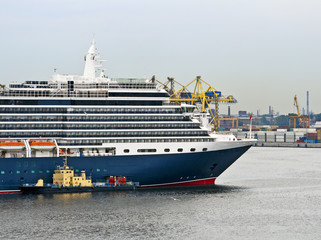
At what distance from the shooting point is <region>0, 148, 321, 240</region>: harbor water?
123ft

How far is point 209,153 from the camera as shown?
54.2 meters

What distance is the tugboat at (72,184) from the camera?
50.9 metres

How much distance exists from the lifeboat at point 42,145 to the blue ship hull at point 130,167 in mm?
940

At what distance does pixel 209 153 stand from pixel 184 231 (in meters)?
16.9

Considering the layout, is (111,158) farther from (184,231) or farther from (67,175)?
(184,231)

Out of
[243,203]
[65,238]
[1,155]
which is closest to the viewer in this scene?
[65,238]

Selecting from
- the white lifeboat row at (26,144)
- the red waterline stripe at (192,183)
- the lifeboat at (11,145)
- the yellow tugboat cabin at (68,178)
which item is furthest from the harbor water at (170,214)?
the white lifeboat row at (26,144)

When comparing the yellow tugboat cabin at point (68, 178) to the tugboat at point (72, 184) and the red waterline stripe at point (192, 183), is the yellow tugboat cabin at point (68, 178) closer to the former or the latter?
the tugboat at point (72, 184)

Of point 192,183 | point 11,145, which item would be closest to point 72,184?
point 11,145

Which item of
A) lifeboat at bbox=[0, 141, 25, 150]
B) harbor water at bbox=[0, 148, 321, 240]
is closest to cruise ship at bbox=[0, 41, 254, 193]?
lifeboat at bbox=[0, 141, 25, 150]

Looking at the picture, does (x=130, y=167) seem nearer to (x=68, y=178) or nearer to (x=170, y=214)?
(x=68, y=178)

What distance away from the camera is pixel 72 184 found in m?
51.3

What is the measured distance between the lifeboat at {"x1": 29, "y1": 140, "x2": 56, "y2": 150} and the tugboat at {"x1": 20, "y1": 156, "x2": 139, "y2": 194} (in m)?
1.72

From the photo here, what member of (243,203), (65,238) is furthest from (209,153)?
(65,238)
